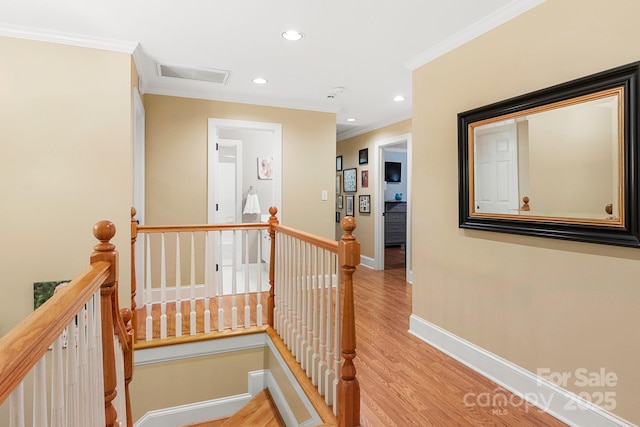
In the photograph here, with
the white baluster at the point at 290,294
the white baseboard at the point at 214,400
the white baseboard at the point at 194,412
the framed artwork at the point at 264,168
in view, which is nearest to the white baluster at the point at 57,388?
the white baluster at the point at 290,294

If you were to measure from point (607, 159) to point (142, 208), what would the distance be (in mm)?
3855

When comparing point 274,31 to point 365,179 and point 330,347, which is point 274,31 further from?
point 365,179

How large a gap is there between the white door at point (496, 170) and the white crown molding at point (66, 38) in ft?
9.08

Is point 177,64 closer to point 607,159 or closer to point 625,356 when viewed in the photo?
point 607,159

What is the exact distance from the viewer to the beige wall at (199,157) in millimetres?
3859

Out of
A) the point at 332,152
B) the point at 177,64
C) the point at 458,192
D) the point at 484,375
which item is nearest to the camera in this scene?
the point at 484,375

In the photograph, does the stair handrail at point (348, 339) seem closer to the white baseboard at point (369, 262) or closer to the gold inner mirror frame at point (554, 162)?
the gold inner mirror frame at point (554, 162)

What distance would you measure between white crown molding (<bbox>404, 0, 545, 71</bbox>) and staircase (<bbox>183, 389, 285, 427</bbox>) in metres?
3.14

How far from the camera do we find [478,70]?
245cm

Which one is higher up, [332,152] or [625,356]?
[332,152]

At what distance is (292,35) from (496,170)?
1.77 metres

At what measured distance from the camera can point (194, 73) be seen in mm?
3422

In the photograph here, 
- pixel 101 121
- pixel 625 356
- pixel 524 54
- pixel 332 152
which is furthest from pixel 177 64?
pixel 625 356

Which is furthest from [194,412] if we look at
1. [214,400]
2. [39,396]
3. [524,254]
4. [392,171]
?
[392,171]
